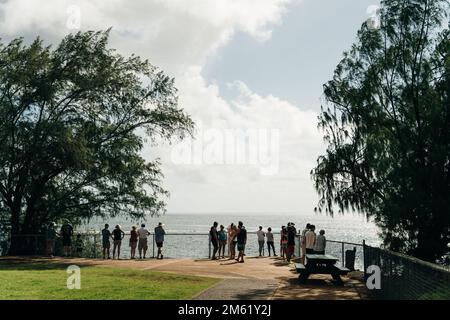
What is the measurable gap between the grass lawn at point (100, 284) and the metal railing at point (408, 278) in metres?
4.91

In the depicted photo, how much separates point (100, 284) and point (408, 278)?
8.83 metres

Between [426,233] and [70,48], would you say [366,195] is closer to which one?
[426,233]

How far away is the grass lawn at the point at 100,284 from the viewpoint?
42.5 feet

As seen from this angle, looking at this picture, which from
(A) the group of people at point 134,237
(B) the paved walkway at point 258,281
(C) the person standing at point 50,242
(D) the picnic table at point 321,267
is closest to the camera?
(B) the paved walkway at point 258,281

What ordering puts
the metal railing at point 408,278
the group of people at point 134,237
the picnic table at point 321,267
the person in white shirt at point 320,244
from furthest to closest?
the group of people at point 134,237, the person in white shirt at point 320,244, the picnic table at point 321,267, the metal railing at point 408,278

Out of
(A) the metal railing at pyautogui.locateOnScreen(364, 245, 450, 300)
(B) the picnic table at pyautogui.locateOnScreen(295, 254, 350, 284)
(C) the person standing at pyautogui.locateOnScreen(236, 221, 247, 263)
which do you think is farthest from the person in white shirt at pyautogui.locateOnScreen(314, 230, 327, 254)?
(C) the person standing at pyautogui.locateOnScreen(236, 221, 247, 263)

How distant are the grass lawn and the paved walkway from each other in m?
0.92

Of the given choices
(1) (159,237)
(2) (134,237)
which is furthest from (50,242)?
(1) (159,237)

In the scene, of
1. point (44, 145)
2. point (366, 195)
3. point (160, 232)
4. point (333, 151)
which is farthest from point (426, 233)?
point (44, 145)

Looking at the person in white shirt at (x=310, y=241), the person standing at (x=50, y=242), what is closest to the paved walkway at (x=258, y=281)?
the person in white shirt at (x=310, y=241)

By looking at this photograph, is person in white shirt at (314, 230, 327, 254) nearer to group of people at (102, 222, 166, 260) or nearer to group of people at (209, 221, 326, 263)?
group of people at (209, 221, 326, 263)

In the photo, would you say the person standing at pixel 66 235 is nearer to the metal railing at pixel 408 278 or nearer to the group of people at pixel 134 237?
the group of people at pixel 134 237

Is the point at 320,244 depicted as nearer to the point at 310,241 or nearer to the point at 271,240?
the point at 310,241

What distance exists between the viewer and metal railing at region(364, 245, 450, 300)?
333 inches
